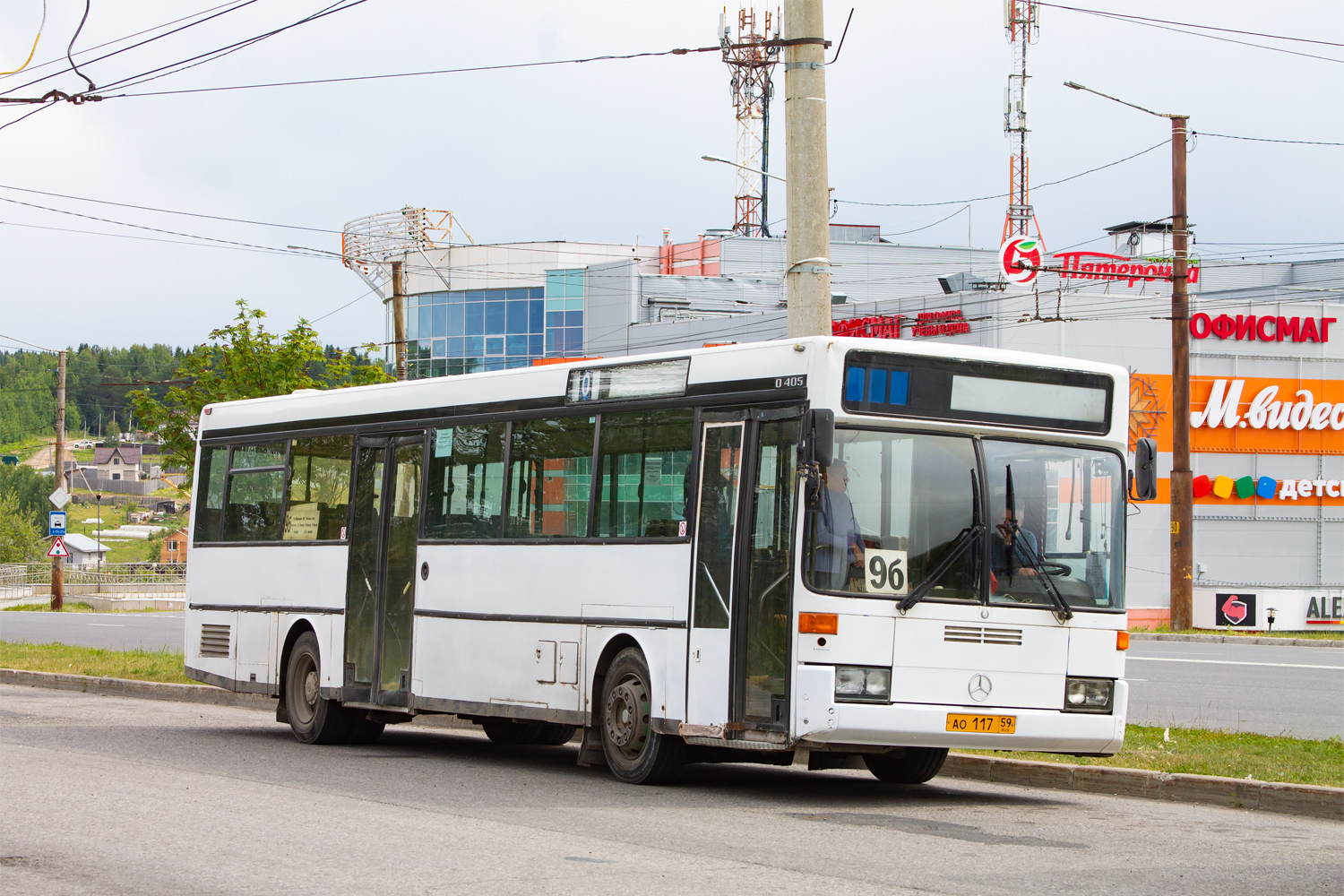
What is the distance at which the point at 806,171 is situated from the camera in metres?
13.4

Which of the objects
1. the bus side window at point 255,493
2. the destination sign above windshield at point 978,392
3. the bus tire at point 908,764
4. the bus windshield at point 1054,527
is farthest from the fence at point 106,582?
the bus windshield at point 1054,527

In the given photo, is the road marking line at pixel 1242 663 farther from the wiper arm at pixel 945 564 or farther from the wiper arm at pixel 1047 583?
the wiper arm at pixel 945 564

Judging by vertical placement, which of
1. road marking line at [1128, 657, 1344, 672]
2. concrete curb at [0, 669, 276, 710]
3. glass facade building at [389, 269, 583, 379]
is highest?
glass facade building at [389, 269, 583, 379]

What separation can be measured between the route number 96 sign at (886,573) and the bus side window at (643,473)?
1.48 meters

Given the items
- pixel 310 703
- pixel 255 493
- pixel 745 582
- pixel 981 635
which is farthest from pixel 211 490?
pixel 981 635

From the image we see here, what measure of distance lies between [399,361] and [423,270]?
137 ft

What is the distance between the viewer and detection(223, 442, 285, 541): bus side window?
16.0 meters

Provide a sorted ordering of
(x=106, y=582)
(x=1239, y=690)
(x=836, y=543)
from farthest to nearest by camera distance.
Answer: (x=106, y=582), (x=1239, y=690), (x=836, y=543)

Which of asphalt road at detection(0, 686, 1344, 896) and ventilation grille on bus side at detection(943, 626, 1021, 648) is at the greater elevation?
ventilation grille on bus side at detection(943, 626, 1021, 648)

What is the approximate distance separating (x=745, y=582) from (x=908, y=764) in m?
2.13

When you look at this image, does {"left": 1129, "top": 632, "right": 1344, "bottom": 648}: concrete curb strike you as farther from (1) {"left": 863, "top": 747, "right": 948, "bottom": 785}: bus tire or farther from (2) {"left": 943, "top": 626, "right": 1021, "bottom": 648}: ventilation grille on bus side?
(2) {"left": 943, "top": 626, "right": 1021, "bottom": 648}: ventilation grille on bus side

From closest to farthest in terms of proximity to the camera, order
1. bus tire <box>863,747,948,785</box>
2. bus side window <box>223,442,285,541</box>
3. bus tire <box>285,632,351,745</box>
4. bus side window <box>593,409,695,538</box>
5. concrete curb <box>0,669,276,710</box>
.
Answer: bus side window <box>593,409,695,538</box> < bus tire <box>863,747,948,785</box> < bus tire <box>285,632,351,745</box> < bus side window <box>223,442,285,541</box> < concrete curb <box>0,669,276,710</box>

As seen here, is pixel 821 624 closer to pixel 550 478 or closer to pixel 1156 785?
pixel 1156 785

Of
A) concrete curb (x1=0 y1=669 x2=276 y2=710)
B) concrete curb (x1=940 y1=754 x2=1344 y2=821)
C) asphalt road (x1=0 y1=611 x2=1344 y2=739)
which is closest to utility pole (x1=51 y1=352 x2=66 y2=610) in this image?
asphalt road (x1=0 y1=611 x2=1344 y2=739)
